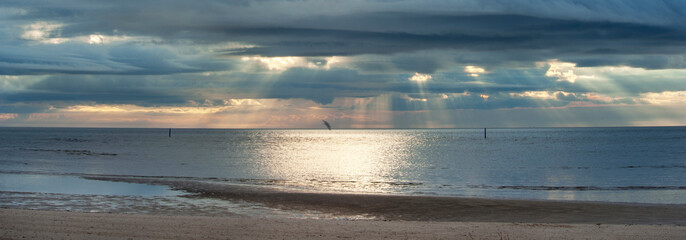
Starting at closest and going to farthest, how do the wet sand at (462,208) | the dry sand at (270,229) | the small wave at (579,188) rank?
the dry sand at (270,229)
the wet sand at (462,208)
the small wave at (579,188)

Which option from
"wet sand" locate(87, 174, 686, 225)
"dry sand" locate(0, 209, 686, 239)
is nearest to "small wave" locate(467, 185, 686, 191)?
"wet sand" locate(87, 174, 686, 225)

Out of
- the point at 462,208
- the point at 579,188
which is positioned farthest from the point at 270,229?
the point at 579,188

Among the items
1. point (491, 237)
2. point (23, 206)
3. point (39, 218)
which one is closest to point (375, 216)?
point (491, 237)

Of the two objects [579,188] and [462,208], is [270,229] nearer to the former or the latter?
[462,208]

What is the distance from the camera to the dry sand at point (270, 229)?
1619 cm

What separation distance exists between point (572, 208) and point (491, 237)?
11.4 meters

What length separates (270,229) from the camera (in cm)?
1741

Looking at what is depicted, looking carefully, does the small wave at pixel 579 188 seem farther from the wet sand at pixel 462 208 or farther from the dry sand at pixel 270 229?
the dry sand at pixel 270 229

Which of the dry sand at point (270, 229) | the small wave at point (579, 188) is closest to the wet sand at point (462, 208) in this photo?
the dry sand at point (270, 229)

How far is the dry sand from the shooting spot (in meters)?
16.2

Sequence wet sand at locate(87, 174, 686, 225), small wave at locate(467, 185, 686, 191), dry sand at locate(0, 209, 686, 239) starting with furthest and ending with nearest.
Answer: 1. small wave at locate(467, 185, 686, 191)
2. wet sand at locate(87, 174, 686, 225)
3. dry sand at locate(0, 209, 686, 239)

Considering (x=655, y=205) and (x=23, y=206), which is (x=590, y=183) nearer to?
(x=655, y=205)

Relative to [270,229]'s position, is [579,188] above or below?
below

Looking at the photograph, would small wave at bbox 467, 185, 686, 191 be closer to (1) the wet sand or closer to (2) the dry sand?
(1) the wet sand
